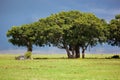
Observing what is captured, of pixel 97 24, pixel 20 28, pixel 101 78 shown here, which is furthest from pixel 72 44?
pixel 101 78

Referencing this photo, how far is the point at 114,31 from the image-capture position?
84375mm

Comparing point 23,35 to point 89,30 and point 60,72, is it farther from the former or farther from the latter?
point 60,72

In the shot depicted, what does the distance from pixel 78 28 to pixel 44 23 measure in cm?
811

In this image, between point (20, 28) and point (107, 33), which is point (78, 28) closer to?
point (107, 33)

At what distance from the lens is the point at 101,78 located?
94.4ft

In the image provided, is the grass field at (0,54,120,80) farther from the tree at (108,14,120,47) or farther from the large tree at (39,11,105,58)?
the tree at (108,14,120,47)

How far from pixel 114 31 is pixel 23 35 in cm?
2018

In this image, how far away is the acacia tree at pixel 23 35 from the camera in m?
86.0

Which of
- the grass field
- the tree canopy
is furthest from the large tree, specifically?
the grass field

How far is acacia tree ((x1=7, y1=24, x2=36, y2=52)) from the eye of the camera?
8600 cm

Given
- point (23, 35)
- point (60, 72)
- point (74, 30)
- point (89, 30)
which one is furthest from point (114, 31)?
point (60, 72)

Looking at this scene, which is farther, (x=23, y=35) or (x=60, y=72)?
(x=23, y=35)

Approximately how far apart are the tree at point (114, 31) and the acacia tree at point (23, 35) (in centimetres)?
1725

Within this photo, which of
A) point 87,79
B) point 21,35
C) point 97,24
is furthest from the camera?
point 21,35
